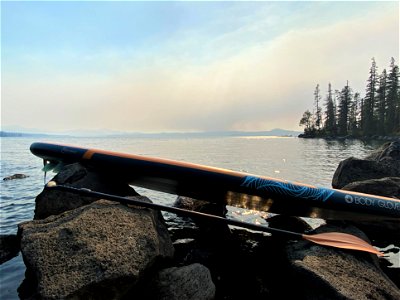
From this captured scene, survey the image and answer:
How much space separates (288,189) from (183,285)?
393 cm

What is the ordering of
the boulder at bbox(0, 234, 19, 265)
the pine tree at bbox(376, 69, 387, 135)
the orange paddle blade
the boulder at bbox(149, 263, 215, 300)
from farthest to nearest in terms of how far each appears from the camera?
the pine tree at bbox(376, 69, 387, 135) → the boulder at bbox(0, 234, 19, 265) → the orange paddle blade → the boulder at bbox(149, 263, 215, 300)

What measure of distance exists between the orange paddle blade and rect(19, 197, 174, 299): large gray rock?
2.97 metres

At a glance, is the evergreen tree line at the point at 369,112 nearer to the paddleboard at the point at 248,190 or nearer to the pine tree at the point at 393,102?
the pine tree at the point at 393,102

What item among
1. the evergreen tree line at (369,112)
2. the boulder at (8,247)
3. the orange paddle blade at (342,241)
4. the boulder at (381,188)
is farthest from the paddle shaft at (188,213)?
the evergreen tree line at (369,112)

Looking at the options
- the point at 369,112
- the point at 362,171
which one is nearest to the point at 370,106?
the point at 369,112

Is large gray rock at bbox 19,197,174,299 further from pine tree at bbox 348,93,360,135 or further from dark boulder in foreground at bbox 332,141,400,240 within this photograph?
pine tree at bbox 348,93,360,135

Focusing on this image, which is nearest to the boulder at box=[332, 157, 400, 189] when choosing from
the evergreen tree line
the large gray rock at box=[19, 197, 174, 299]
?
the large gray rock at box=[19, 197, 174, 299]

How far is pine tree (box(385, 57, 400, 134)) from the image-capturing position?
68.4 meters

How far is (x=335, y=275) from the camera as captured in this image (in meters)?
4.50

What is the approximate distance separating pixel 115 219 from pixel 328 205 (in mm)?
5179

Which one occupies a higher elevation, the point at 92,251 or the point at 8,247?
the point at 92,251

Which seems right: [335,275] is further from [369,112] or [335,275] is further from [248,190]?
[369,112]

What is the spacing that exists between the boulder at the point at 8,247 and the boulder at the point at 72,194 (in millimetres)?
870

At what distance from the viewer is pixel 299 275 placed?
15.3 feet
